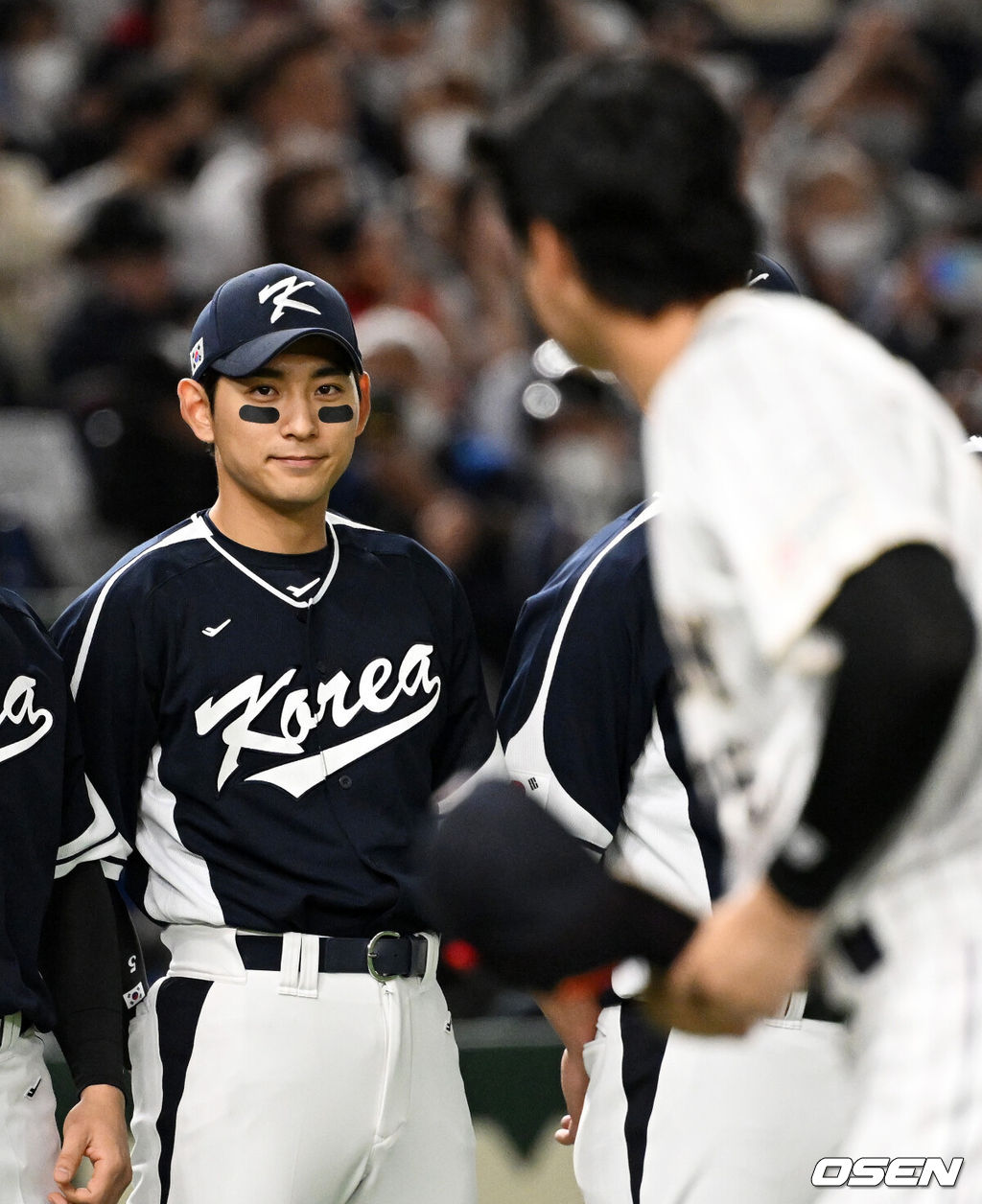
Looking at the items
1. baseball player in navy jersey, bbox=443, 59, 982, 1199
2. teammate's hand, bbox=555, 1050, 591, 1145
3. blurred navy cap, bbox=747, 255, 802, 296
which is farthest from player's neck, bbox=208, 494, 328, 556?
baseball player in navy jersey, bbox=443, 59, 982, 1199

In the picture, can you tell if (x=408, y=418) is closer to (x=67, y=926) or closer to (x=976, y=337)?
(x=976, y=337)

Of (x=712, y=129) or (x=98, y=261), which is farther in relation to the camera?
(x=98, y=261)

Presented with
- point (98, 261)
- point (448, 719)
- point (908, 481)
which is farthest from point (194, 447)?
point (908, 481)

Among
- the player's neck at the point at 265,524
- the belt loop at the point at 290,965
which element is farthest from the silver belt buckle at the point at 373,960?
the player's neck at the point at 265,524

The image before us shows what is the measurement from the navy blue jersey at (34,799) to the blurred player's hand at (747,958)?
1171 millimetres

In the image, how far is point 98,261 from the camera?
5.76 m

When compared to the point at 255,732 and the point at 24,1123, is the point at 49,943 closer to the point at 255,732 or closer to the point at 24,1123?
the point at 24,1123

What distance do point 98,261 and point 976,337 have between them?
3.11 meters

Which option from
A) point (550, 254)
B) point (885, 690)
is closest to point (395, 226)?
point (550, 254)

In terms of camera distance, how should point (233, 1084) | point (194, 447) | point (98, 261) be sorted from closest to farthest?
point (233, 1084) → point (194, 447) → point (98, 261)

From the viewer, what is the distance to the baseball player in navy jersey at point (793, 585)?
58.2 inches

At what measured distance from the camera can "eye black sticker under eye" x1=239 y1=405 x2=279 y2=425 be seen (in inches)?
107

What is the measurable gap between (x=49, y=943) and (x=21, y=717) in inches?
13.5

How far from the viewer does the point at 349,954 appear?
8.63 ft
